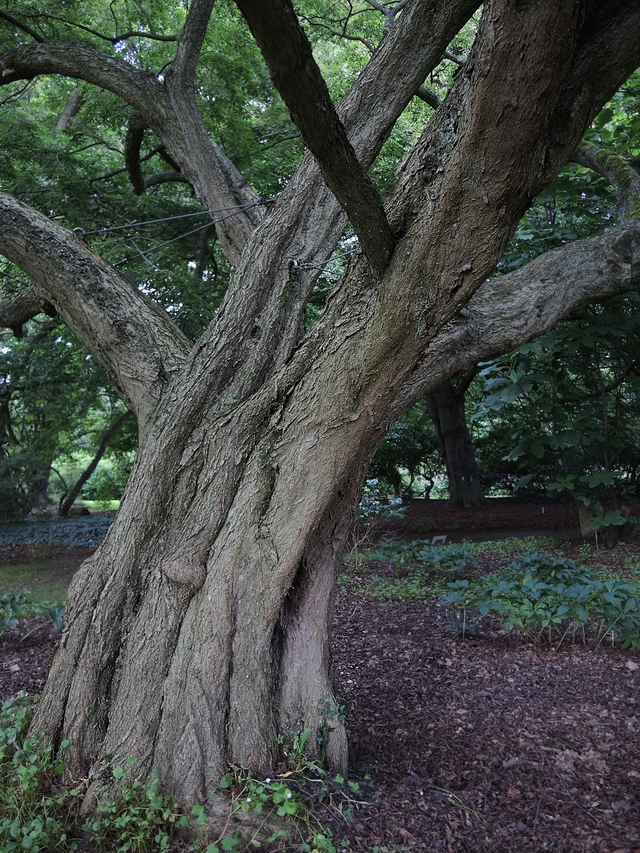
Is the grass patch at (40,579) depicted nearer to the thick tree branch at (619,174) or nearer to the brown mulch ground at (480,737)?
the brown mulch ground at (480,737)

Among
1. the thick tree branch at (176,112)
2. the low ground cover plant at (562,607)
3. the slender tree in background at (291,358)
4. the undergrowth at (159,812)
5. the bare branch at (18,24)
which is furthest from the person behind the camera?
the bare branch at (18,24)

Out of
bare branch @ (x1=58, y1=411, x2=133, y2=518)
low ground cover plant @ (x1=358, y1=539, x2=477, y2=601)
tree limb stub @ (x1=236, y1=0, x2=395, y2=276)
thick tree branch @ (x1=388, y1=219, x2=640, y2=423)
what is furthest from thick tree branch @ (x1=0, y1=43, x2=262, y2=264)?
bare branch @ (x1=58, y1=411, x2=133, y2=518)

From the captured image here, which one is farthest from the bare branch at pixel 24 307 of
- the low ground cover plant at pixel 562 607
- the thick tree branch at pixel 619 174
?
the thick tree branch at pixel 619 174

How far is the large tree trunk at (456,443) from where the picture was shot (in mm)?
13109

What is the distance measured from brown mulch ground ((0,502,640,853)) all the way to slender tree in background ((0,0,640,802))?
1.46ft

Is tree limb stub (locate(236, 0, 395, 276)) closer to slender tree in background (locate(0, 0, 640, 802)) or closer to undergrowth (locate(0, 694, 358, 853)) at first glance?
slender tree in background (locate(0, 0, 640, 802))

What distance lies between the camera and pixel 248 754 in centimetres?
270

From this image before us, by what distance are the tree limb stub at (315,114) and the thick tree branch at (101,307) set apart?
152 centimetres

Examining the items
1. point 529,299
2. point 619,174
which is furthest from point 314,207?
point 619,174

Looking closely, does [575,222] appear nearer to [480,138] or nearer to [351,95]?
[351,95]

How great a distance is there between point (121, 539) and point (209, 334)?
110 centimetres

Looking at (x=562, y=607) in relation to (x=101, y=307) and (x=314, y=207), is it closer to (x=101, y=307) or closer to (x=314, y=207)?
(x=314, y=207)

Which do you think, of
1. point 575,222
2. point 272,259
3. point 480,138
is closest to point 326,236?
point 272,259

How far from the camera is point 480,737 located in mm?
3297
